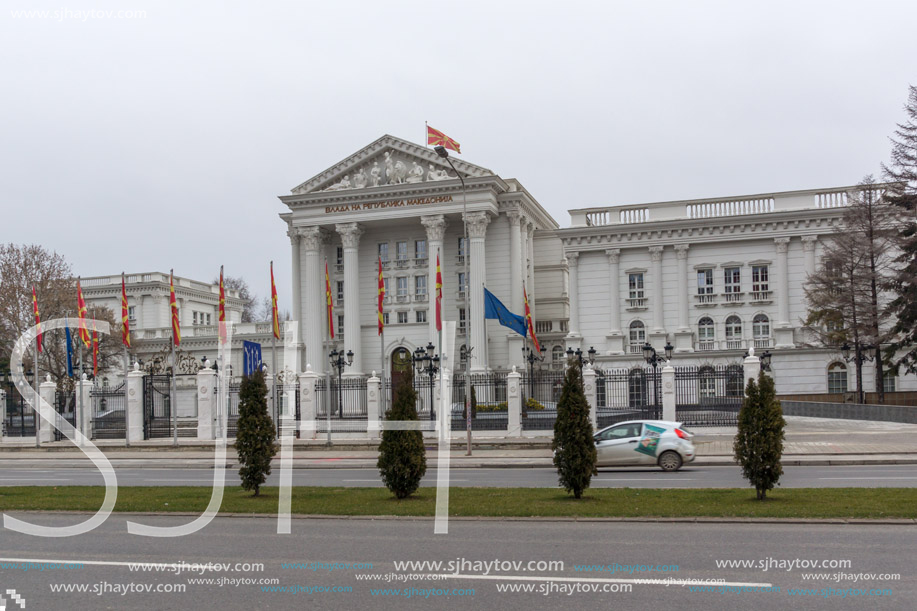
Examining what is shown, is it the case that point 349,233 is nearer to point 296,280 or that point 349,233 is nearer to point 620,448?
point 296,280

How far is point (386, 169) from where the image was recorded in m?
63.8

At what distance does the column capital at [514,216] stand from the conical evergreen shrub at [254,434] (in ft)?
157

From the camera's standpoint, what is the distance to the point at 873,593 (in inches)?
327

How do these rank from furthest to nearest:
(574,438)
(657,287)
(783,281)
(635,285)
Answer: (635,285) → (657,287) → (783,281) → (574,438)

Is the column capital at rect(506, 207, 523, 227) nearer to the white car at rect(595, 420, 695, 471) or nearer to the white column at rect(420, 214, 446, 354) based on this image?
the white column at rect(420, 214, 446, 354)

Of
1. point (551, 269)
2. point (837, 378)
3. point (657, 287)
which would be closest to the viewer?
point (837, 378)

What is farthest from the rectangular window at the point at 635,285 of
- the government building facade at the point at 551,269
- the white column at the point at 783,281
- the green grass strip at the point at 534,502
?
the green grass strip at the point at 534,502

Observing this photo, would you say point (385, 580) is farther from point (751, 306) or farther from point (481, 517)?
point (751, 306)

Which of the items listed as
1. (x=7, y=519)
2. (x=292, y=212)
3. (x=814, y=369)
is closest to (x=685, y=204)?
(x=814, y=369)

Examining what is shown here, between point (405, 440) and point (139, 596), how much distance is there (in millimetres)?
6972

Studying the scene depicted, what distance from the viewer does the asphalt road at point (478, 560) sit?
8305 mm

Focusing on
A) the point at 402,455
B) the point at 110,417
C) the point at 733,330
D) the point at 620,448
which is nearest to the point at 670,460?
the point at 620,448

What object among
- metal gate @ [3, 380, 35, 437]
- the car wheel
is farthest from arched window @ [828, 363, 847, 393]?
metal gate @ [3, 380, 35, 437]

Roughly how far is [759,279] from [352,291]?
2883 centimetres
